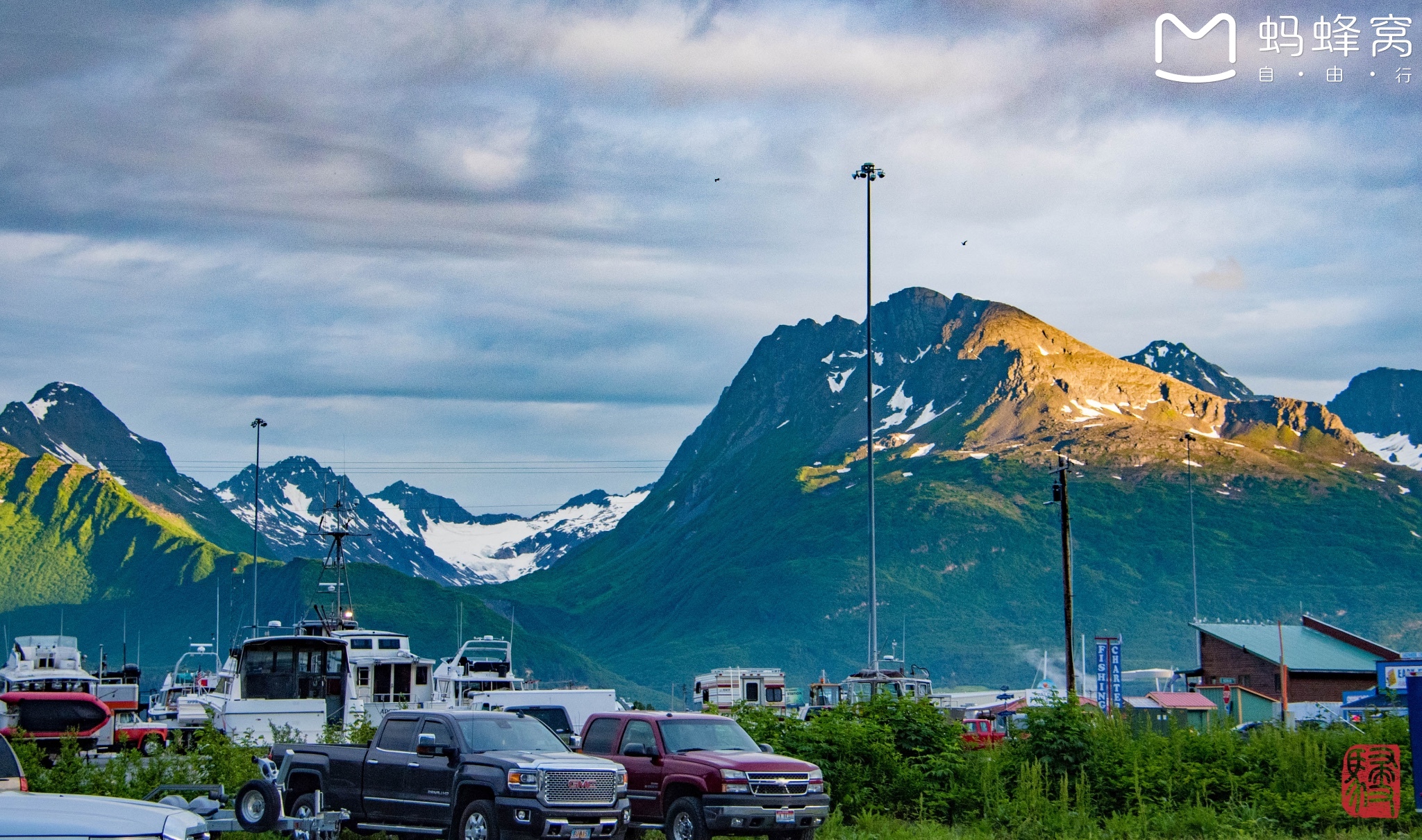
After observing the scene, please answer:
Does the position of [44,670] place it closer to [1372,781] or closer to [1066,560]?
[1066,560]

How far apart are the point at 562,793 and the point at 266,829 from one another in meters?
3.97

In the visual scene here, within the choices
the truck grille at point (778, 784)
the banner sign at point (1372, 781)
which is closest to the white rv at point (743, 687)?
the banner sign at point (1372, 781)

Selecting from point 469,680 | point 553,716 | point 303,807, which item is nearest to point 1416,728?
point 303,807

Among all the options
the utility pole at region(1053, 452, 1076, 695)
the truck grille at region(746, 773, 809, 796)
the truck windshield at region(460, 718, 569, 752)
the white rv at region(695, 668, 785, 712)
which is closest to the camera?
the truck windshield at region(460, 718, 569, 752)

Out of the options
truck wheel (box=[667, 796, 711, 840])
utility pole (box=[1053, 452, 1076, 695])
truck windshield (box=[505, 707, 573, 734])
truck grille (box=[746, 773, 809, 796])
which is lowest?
truck wheel (box=[667, 796, 711, 840])

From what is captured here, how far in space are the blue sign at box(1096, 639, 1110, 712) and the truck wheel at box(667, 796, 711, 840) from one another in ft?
106

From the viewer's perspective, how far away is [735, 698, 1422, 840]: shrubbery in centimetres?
2741

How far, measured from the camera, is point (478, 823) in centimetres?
2116

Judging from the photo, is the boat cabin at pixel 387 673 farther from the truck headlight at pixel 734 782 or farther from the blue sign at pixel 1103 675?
the truck headlight at pixel 734 782

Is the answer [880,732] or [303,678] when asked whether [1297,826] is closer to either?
[880,732]

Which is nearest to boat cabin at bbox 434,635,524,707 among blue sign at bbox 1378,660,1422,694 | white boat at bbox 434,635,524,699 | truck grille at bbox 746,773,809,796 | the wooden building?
white boat at bbox 434,635,524,699

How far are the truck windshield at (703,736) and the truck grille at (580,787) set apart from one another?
286 cm

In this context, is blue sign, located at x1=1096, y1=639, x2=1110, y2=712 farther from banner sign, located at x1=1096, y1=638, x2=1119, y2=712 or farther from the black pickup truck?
the black pickup truck

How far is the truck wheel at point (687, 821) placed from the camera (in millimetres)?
22875
